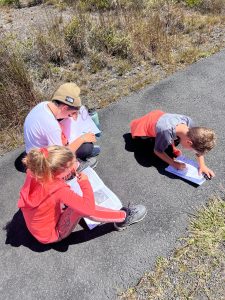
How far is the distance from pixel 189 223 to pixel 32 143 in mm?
1745

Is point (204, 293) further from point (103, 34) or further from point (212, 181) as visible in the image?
point (103, 34)

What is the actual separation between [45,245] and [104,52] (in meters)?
3.76

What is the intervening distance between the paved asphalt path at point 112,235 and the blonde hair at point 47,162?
94 centimetres

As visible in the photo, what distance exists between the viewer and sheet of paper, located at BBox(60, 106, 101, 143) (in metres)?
4.13

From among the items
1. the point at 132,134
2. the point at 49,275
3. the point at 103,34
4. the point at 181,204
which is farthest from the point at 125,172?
the point at 103,34

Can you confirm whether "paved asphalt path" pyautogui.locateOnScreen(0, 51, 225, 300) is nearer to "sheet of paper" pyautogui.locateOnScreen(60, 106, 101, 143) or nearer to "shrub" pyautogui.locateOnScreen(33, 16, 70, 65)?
"sheet of paper" pyautogui.locateOnScreen(60, 106, 101, 143)

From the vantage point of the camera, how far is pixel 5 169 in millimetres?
4473

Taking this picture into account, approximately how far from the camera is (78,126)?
13.9ft

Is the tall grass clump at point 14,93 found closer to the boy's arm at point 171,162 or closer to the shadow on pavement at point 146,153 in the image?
the shadow on pavement at point 146,153

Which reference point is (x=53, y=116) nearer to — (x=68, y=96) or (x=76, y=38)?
(x=68, y=96)

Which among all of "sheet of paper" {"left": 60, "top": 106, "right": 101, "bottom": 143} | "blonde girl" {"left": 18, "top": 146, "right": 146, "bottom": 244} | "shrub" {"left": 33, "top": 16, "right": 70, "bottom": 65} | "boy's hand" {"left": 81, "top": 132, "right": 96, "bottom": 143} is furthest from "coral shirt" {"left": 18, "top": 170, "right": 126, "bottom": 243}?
"shrub" {"left": 33, "top": 16, "right": 70, "bottom": 65}

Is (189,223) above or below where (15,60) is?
below

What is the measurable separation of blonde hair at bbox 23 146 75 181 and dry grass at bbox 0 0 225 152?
2254mm

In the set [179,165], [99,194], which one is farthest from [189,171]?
[99,194]
